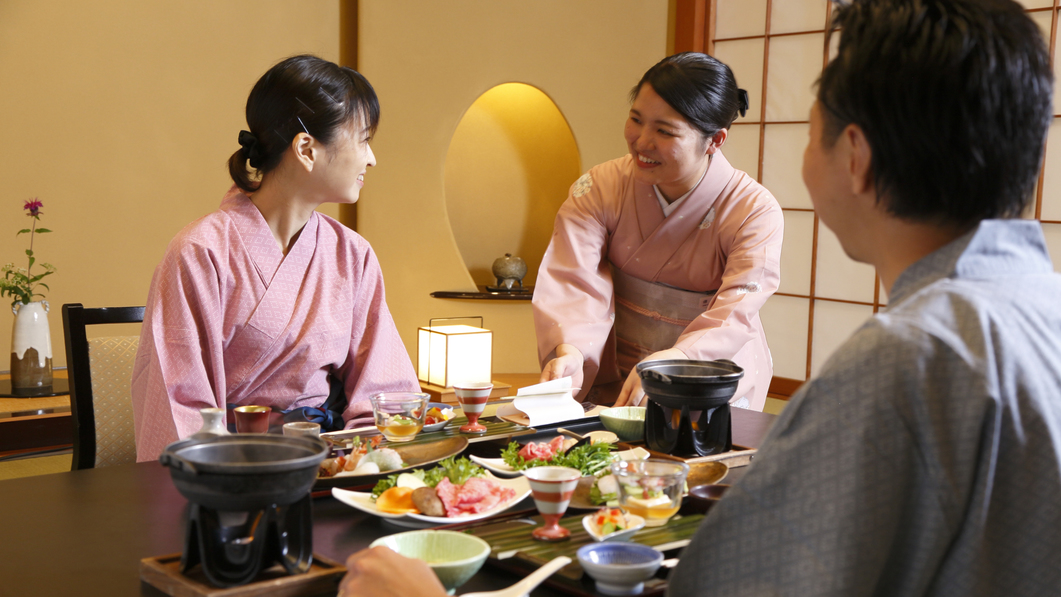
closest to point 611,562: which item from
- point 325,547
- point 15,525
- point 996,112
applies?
point 325,547

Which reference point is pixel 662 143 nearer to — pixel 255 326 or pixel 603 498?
pixel 255 326

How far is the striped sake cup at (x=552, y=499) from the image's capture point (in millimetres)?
1123

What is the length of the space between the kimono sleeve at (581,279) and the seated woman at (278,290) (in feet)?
1.54

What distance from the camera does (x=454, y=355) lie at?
408 cm

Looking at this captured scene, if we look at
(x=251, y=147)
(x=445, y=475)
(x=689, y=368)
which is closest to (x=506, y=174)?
(x=251, y=147)

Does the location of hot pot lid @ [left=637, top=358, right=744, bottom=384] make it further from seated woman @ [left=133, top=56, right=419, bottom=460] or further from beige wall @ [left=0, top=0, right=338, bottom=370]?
beige wall @ [left=0, top=0, right=338, bottom=370]

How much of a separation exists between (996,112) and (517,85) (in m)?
5.80

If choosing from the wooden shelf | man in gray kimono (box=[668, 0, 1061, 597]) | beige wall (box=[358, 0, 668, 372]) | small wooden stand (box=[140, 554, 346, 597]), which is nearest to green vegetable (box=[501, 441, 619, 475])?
small wooden stand (box=[140, 554, 346, 597])

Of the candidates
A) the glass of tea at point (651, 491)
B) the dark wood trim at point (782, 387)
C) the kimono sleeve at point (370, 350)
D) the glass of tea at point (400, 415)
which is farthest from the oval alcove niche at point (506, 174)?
the glass of tea at point (651, 491)

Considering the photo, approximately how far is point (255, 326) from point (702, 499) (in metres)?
1.15

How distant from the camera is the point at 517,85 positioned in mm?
6402

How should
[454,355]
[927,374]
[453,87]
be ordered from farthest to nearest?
[453,87], [454,355], [927,374]

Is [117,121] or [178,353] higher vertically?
[117,121]

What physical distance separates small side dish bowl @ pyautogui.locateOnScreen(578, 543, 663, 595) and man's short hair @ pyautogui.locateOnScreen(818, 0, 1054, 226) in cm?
46
